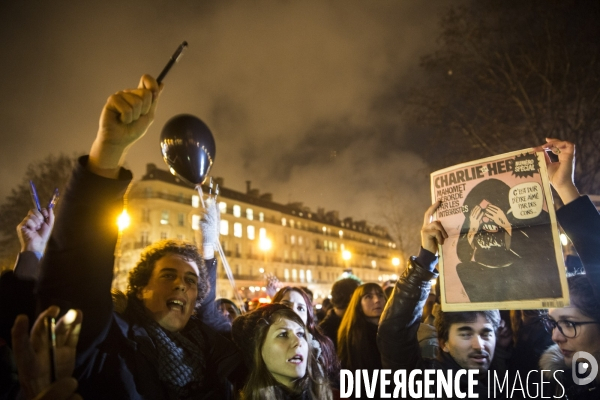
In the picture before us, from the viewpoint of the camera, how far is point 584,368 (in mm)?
2430

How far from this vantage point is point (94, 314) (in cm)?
143

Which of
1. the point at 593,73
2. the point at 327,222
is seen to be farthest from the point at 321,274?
the point at 593,73

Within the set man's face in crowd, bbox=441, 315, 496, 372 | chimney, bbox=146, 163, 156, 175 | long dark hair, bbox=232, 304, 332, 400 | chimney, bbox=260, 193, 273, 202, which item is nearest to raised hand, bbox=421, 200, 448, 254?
man's face in crowd, bbox=441, 315, 496, 372

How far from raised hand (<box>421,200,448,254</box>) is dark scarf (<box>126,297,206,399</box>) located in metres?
1.58

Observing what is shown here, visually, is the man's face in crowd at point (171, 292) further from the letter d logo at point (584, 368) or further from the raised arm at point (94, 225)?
the letter d logo at point (584, 368)

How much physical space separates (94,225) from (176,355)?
1.12m

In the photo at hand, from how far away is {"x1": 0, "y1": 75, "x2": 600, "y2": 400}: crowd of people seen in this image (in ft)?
4.50

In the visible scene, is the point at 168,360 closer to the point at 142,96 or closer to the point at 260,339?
the point at 260,339

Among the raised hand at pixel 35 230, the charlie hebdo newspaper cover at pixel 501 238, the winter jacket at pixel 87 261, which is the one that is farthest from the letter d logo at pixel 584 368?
the raised hand at pixel 35 230

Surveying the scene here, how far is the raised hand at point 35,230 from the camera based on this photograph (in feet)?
10.1

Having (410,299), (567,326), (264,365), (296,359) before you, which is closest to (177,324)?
(264,365)

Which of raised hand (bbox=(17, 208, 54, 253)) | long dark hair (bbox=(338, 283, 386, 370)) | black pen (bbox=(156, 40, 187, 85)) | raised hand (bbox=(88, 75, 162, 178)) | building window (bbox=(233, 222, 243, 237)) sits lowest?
long dark hair (bbox=(338, 283, 386, 370))

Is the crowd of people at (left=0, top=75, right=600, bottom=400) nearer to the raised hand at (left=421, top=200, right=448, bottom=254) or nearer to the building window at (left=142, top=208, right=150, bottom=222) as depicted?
the raised hand at (left=421, top=200, right=448, bottom=254)

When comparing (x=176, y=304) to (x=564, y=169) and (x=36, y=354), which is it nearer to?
(x=36, y=354)
